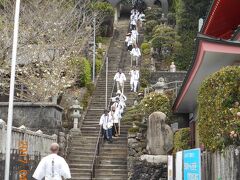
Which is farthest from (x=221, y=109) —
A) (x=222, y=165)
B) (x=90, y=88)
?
(x=90, y=88)

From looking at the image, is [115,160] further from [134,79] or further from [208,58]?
[208,58]

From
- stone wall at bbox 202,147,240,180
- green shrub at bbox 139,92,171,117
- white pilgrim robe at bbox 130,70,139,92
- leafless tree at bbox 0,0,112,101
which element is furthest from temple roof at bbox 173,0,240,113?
leafless tree at bbox 0,0,112,101

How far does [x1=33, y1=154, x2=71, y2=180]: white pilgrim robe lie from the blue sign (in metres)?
2.46

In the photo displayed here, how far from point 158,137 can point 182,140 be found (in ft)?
2.77

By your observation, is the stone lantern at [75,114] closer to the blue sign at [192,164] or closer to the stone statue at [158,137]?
the stone statue at [158,137]

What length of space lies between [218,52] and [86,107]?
14.0 m

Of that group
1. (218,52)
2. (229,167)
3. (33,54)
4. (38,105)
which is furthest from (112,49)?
(229,167)

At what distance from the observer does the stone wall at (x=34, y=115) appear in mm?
17188

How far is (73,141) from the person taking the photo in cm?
1980

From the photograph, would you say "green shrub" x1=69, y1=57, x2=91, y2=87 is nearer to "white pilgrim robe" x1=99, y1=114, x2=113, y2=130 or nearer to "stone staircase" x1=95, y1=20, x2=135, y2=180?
"stone staircase" x1=95, y1=20, x2=135, y2=180

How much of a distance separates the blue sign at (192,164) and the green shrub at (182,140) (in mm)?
7669

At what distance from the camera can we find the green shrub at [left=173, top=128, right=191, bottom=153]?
50.8ft

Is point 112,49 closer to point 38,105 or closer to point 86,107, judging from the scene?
point 86,107

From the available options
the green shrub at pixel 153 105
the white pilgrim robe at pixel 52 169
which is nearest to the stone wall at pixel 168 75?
the green shrub at pixel 153 105
